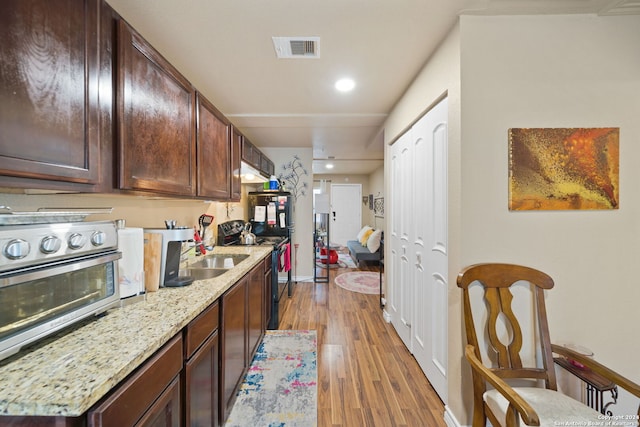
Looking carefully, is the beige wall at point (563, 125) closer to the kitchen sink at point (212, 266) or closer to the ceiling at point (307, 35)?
the ceiling at point (307, 35)

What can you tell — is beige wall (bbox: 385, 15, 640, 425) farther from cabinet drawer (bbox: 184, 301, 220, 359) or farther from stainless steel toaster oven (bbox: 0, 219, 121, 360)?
stainless steel toaster oven (bbox: 0, 219, 121, 360)

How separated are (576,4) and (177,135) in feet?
7.94

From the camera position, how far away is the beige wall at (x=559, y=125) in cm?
143

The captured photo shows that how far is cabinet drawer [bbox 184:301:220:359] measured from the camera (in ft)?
3.49

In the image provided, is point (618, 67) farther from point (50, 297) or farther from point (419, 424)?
point (50, 297)

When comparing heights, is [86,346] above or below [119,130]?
below

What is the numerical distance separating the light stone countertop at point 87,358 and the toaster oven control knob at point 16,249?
308mm

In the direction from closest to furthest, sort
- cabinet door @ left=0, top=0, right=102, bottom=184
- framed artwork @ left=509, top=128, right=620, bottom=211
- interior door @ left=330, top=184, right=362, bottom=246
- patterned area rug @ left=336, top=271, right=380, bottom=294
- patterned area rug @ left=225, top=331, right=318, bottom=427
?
1. cabinet door @ left=0, top=0, right=102, bottom=184
2. framed artwork @ left=509, top=128, right=620, bottom=211
3. patterned area rug @ left=225, top=331, right=318, bottom=427
4. patterned area rug @ left=336, top=271, right=380, bottom=294
5. interior door @ left=330, top=184, right=362, bottom=246

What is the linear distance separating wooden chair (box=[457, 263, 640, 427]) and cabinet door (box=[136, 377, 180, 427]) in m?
1.36

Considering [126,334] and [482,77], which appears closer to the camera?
[126,334]

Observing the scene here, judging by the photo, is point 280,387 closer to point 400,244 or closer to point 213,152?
point 400,244

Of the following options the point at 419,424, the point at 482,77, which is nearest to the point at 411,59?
the point at 482,77

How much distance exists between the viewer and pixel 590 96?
1.43 m

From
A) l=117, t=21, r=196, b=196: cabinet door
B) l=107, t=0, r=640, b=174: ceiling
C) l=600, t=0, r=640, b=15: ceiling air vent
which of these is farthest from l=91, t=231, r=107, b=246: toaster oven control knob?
l=600, t=0, r=640, b=15: ceiling air vent
